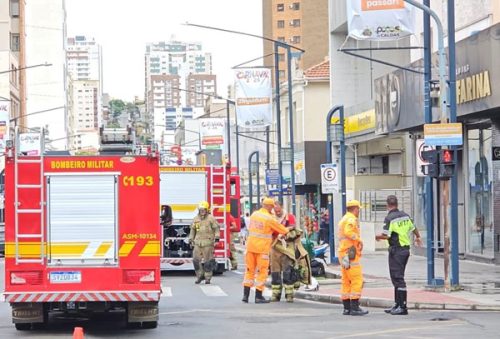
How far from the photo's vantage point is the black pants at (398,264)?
16969 millimetres

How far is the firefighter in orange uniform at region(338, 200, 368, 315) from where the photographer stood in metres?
16.8

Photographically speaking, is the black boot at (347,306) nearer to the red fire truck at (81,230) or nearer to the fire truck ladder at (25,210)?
the red fire truck at (81,230)

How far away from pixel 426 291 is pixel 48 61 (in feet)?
395

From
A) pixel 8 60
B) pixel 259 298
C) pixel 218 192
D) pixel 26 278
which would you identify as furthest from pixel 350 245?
pixel 8 60

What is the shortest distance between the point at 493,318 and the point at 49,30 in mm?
126769

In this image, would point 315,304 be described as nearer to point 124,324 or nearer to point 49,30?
point 124,324

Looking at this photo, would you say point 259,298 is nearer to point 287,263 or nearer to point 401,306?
point 287,263

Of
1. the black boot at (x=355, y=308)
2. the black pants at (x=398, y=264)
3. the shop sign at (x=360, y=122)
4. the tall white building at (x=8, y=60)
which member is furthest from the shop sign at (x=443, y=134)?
the tall white building at (x=8, y=60)

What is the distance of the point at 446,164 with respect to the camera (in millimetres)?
20141

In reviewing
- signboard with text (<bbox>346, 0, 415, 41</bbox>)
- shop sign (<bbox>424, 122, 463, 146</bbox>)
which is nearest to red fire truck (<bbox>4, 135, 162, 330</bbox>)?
shop sign (<bbox>424, 122, 463, 146</bbox>)

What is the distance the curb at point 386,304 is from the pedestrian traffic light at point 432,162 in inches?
110

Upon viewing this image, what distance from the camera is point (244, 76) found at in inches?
1545

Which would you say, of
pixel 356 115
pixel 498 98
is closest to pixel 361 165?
pixel 356 115

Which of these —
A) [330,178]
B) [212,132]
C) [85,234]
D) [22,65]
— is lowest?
[85,234]
